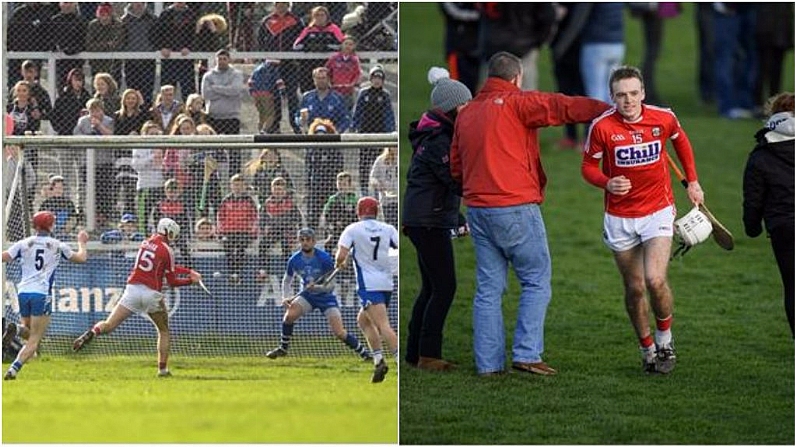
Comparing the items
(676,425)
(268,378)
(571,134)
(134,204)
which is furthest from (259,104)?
(571,134)

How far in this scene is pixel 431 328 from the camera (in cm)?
894

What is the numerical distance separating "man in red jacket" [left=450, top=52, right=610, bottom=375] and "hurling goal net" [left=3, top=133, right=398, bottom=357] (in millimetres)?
482

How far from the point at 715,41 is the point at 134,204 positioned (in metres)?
11.0

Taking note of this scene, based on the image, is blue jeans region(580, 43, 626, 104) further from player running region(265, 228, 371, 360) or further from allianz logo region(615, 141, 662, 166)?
player running region(265, 228, 371, 360)

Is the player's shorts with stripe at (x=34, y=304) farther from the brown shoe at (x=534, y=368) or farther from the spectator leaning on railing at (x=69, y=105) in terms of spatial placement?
the brown shoe at (x=534, y=368)

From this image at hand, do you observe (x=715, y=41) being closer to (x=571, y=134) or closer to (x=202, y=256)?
(x=571, y=134)

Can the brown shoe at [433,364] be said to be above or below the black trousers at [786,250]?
below

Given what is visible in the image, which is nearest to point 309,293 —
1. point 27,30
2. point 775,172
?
point 27,30

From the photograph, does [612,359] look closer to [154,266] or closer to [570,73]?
[154,266]

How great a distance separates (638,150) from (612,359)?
1488 millimetres

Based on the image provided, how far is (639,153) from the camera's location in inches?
326

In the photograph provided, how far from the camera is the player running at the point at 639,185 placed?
824cm

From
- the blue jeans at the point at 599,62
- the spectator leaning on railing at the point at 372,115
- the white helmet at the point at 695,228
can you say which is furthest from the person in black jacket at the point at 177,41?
the blue jeans at the point at 599,62

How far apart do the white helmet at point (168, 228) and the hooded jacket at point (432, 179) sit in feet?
3.94
